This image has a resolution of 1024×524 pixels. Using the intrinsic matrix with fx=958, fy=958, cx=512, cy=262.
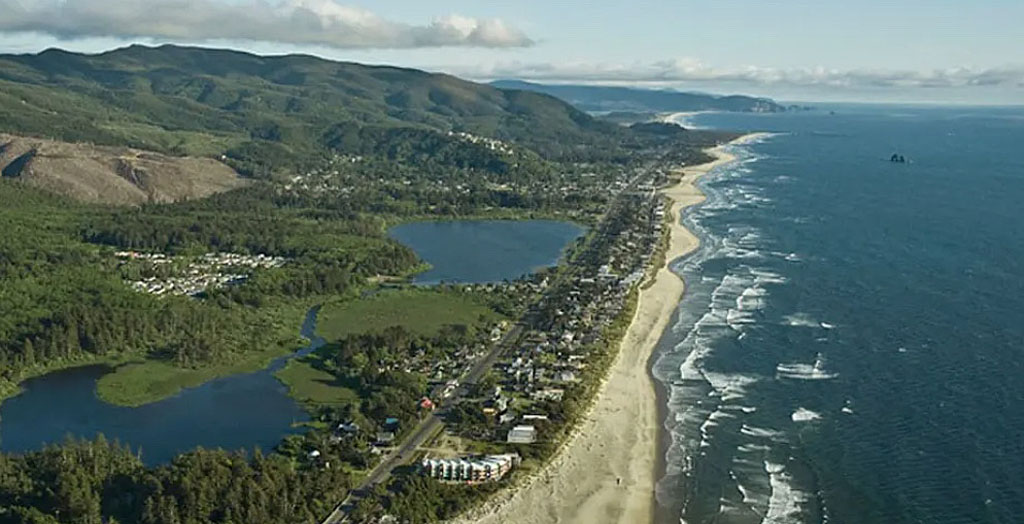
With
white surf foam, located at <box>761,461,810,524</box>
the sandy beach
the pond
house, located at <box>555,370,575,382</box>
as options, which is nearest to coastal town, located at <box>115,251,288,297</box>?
the pond

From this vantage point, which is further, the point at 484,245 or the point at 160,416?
the point at 484,245

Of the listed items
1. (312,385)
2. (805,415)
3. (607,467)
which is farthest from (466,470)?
(805,415)

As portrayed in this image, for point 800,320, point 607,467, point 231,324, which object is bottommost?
point 607,467

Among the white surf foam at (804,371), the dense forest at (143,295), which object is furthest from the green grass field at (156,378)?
the white surf foam at (804,371)

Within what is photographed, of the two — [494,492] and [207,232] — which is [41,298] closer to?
[207,232]

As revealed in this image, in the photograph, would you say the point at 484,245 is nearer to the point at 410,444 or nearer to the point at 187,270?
the point at 187,270

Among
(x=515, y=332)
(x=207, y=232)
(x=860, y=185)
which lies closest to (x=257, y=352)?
(x=515, y=332)
